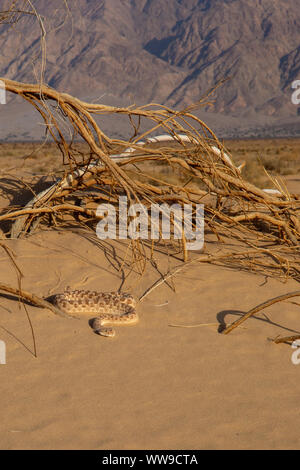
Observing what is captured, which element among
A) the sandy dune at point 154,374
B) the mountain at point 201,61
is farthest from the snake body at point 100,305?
the mountain at point 201,61

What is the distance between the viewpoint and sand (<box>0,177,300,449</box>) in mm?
2641

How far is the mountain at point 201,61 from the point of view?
105938 mm

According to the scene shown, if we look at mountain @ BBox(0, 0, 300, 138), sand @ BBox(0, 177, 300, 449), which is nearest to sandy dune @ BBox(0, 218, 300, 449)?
sand @ BBox(0, 177, 300, 449)

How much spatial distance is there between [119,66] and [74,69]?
1161 centimetres

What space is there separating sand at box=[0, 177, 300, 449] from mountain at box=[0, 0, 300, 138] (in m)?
85.6

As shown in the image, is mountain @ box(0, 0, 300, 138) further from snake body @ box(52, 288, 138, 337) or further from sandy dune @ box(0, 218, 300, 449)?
snake body @ box(52, 288, 138, 337)

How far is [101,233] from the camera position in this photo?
5.67 m

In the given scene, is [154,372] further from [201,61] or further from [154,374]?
[201,61]

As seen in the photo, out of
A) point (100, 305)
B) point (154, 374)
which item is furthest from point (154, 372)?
point (100, 305)

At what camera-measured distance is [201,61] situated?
394ft

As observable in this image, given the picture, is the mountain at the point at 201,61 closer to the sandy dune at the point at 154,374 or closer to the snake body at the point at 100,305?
the sandy dune at the point at 154,374

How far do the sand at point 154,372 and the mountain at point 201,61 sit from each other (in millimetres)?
85640
